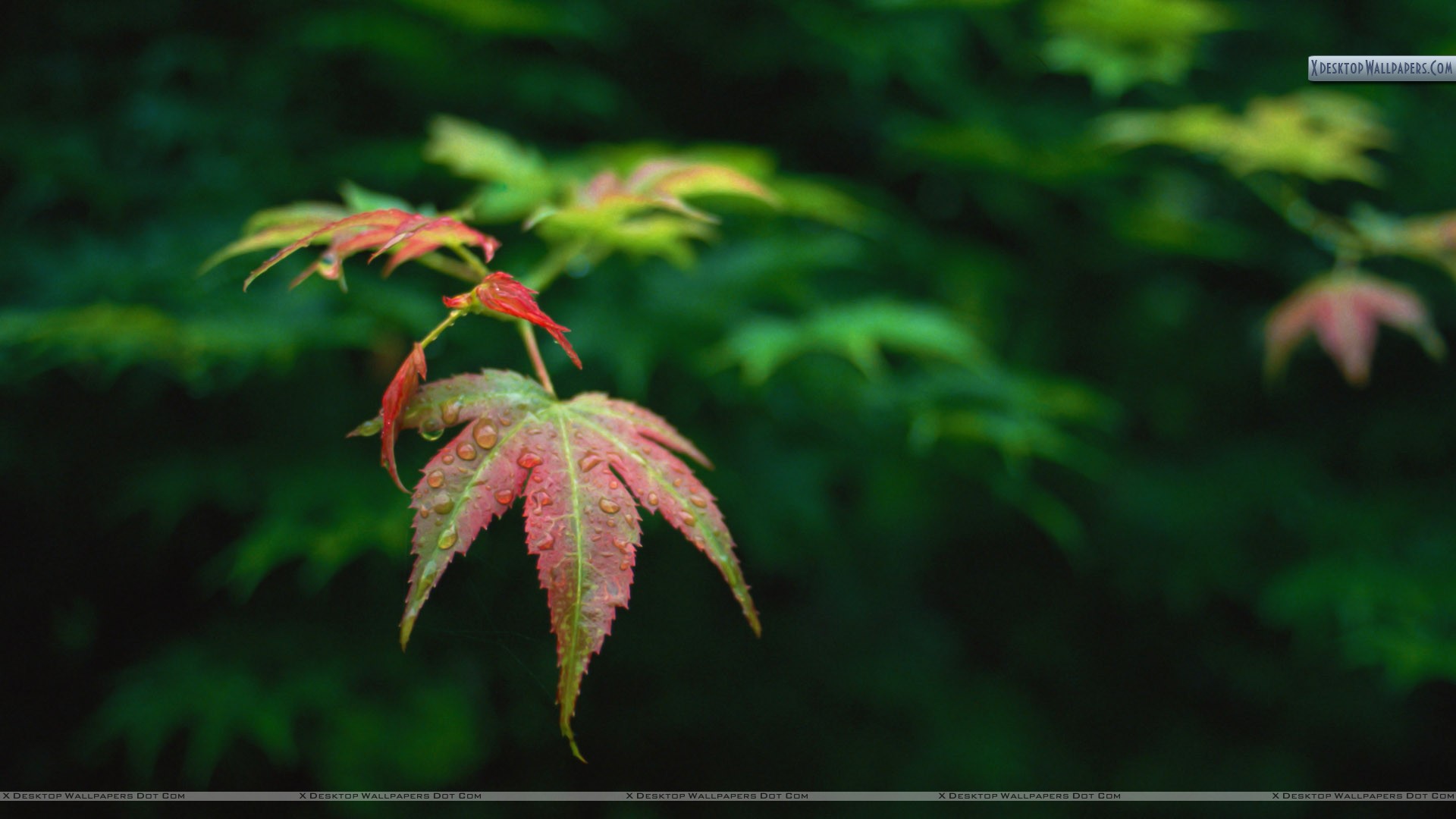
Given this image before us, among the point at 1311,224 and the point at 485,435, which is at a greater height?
the point at 1311,224

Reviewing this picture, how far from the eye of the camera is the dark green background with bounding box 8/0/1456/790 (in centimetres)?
115

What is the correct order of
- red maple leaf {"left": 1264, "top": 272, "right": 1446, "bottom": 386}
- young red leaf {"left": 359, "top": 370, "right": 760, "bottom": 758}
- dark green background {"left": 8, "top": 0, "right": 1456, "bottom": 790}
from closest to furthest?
young red leaf {"left": 359, "top": 370, "right": 760, "bottom": 758} → red maple leaf {"left": 1264, "top": 272, "right": 1446, "bottom": 386} → dark green background {"left": 8, "top": 0, "right": 1456, "bottom": 790}

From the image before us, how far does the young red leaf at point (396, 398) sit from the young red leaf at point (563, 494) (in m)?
0.03

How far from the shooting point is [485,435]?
1.73 feet

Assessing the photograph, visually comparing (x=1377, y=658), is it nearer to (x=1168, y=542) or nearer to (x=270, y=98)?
(x=1168, y=542)

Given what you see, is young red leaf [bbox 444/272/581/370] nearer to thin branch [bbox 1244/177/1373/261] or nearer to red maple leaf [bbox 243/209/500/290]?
red maple leaf [bbox 243/209/500/290]

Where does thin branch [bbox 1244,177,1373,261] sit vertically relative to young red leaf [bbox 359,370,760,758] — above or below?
above

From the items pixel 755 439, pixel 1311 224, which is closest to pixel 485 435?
pixel 755 439

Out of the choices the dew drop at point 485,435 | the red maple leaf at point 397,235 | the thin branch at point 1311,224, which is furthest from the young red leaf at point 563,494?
the thin branch at point 1311,224

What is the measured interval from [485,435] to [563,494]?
0.23 ft

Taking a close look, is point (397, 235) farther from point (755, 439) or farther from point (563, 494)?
point (755, 439)

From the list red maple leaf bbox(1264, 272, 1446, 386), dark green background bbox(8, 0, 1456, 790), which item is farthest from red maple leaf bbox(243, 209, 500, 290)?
red maple leaf bbox(1264, 272, 1446, 386)

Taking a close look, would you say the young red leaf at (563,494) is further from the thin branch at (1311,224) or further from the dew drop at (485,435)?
the thin branch at (1311,224)

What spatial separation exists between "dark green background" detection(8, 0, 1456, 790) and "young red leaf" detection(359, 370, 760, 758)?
8.0 inches
